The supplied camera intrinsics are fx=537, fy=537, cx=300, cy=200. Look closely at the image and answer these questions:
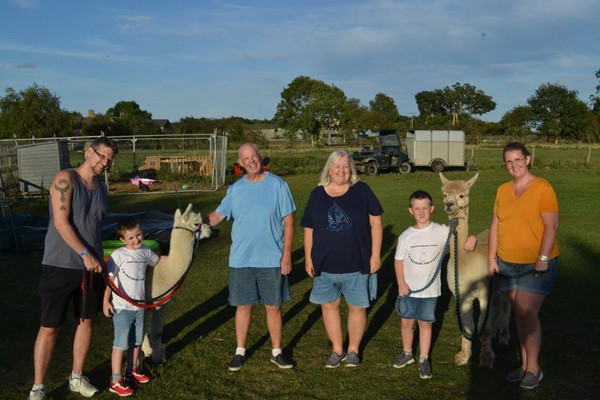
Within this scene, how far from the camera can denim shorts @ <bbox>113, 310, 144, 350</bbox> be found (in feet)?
13.6

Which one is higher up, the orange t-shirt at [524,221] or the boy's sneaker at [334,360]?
the orange t-shirt at [524,221]

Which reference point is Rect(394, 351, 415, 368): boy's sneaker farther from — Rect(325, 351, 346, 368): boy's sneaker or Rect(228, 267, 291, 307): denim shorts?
Rect(228, 267, 291, 307): denim shorts

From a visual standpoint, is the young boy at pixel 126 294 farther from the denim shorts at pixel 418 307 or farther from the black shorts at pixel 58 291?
the denim shorts at pixel 418 307

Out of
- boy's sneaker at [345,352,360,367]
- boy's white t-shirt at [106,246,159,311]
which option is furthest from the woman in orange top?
boy's white t-shirt at [106,246,159,311]

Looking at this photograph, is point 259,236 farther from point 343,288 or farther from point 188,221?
point 343,288

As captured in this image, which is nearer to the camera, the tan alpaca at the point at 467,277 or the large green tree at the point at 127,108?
the tan alpaca at the point at 467,277

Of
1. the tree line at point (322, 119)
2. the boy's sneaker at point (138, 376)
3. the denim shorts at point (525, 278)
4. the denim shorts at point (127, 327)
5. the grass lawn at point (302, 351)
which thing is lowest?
the grass lawn at point (302, 351)

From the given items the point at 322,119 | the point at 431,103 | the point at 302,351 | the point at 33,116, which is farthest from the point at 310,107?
the point at 302,351

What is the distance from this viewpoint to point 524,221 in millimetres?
3959

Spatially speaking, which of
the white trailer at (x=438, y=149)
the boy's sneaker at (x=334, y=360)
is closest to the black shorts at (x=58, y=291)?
the boy's sneaker at (x=334, y=360)

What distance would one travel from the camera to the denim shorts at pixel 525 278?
156 inches

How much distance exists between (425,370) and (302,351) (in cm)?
127

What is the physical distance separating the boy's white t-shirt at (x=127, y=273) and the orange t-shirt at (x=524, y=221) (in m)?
2.82

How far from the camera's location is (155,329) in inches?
190
